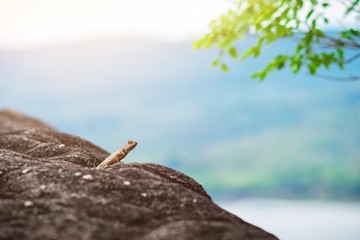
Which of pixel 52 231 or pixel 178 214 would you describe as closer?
pixel 52 231

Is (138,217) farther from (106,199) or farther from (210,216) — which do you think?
(210,216)

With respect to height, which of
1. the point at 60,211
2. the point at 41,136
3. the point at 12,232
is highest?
the point at 41,136

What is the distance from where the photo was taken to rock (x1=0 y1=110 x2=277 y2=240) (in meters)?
1.52

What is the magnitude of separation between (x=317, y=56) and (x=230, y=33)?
0.49 m

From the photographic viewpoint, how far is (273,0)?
257 cm

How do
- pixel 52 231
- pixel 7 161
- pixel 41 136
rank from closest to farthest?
1. pixel 52 231
2. pixel 7 161
3. pixel 41 136

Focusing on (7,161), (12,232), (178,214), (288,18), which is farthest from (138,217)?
(288,18)

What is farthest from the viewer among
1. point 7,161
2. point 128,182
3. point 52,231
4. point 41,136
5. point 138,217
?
point 41,136

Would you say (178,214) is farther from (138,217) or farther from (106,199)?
(106,199)

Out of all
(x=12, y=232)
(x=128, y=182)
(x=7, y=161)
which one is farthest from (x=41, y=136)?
(x=12, y=232)

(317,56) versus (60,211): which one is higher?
(317,56)

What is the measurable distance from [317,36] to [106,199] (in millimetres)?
1721

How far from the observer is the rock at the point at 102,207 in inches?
59.9

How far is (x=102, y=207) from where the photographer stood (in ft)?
5.34
